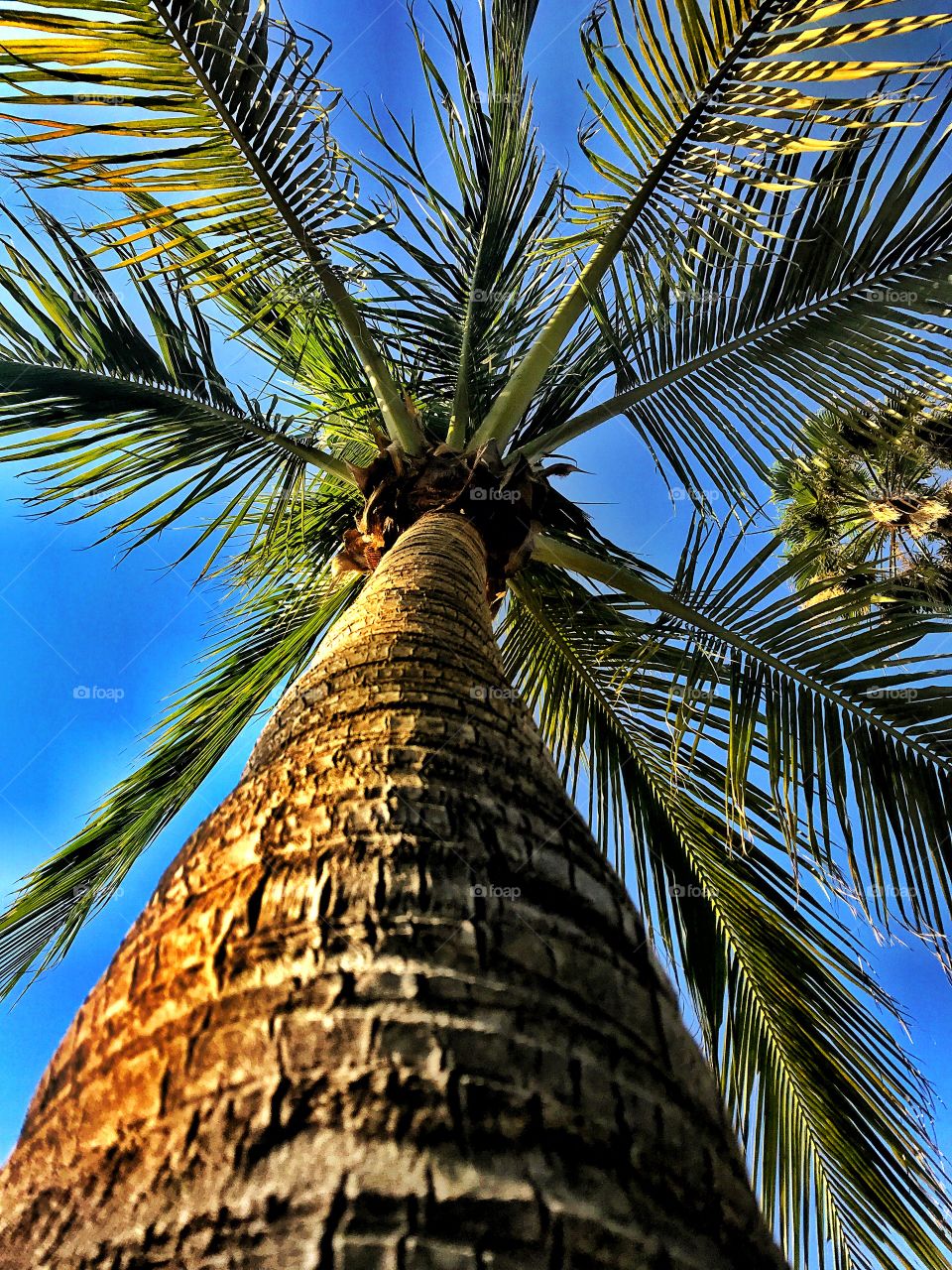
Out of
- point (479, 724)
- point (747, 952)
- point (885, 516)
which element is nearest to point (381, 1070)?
point (479, 724)

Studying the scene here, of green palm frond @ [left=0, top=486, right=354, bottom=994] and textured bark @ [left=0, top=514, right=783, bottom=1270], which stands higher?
green palm frond @ [left=0, top=486, right=354, bottom=994]

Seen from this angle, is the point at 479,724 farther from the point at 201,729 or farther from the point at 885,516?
the point at 885,516

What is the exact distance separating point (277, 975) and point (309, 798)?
0.29m

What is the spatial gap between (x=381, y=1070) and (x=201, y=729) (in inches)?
164

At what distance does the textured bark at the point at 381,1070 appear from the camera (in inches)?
23.6

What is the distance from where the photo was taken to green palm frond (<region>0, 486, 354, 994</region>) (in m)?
4.25

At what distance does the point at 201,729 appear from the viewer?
4.57 m

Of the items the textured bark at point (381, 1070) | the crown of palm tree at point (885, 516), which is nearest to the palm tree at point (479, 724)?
the textured bark at point (381, 1070)

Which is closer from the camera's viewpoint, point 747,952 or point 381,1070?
point 381,1070

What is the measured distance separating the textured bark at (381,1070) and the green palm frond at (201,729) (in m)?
3.47

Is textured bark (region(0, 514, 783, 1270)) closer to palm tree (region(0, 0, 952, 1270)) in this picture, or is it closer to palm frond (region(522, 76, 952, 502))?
palm tree (region(0, 0, 952, 1270))

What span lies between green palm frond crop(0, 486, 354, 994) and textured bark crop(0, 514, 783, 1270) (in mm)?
3469

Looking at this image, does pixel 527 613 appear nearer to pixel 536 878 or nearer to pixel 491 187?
pixel 491 187

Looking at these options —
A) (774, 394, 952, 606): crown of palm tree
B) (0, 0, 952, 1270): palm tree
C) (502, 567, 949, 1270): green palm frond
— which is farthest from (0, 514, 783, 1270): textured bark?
(774, 394, 952, 606): crown of palm tree
